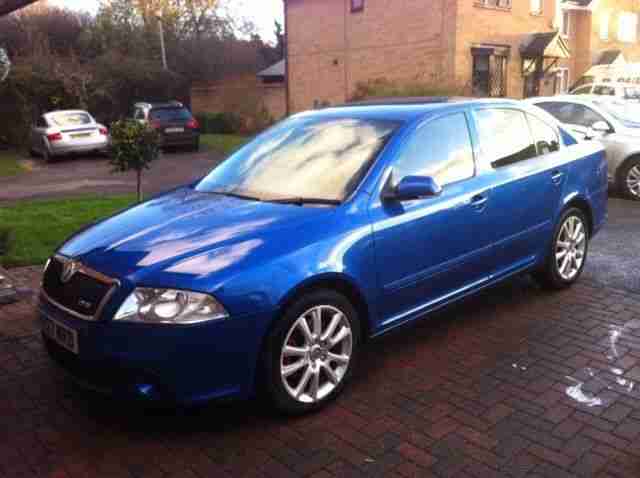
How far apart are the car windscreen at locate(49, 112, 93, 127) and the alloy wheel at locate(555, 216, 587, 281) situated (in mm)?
16551

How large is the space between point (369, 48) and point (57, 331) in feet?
78.7

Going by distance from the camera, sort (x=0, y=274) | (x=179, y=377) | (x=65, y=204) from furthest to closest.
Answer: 1. (x=65, y=204)
2. (x=0, y=274)
3. (x=179, y=377)

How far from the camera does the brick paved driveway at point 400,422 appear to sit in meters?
3.08

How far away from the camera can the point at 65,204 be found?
32.5 ft

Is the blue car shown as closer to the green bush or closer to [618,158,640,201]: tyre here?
[618,158,640,201]: tyre

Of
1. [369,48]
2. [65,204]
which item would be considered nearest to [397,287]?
[65,204]

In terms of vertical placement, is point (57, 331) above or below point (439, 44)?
below

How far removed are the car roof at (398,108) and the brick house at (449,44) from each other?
1306cm

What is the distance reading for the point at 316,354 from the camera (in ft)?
11.5

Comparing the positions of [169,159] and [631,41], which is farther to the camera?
[631,41]

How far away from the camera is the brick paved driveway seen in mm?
3080

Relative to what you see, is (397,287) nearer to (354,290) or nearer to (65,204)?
(354,290)

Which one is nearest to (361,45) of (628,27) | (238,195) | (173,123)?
(173,123)

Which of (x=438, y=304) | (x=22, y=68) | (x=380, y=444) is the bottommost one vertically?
(x=380, y=444)
